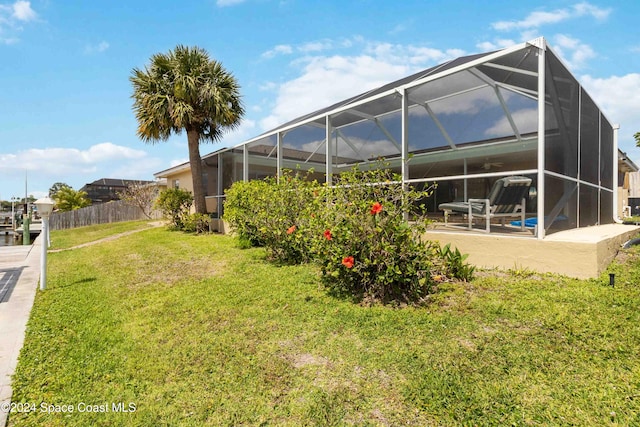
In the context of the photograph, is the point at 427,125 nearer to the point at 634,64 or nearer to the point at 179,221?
the point at 634,64

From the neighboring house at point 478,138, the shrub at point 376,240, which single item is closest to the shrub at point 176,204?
the neighboring house at point 478,138

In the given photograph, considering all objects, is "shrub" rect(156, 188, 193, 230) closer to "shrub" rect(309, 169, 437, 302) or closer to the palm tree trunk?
the palm tree trunk

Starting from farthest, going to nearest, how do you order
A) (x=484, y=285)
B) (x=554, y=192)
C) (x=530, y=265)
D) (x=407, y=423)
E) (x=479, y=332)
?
(x=554, y=192), (x=530, y=265), (x=484, y=285), (x=479, y=332), (x=407, y=423)

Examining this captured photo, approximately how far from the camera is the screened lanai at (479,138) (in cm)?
498

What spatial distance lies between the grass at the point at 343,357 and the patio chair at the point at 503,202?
1.18m

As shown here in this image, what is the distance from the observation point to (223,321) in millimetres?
3861

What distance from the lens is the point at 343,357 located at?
2926 mm

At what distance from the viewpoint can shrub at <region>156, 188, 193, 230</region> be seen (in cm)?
1344

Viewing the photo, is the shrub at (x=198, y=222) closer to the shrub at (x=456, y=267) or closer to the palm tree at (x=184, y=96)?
the palm tree at (x=184, y=96)

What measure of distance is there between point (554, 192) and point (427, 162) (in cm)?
541

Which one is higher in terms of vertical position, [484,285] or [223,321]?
[484,285]

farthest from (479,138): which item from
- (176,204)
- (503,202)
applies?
(176,204)

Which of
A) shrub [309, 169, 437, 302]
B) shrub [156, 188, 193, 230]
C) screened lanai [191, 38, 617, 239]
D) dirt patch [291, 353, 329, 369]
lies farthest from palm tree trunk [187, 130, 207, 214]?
dirt patch [291, 353, 329, 369]


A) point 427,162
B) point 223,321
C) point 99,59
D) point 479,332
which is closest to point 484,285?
point 479,332
